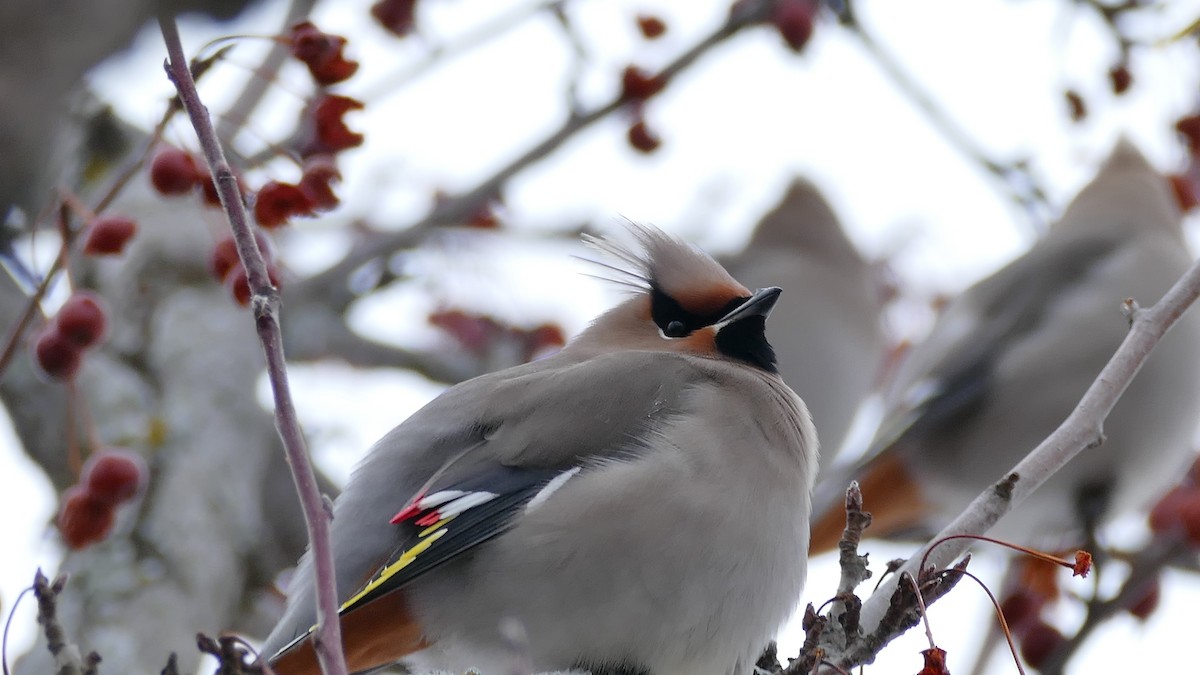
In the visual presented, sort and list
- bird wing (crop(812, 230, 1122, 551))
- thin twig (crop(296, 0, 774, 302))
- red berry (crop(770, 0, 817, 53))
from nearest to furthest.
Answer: thin twig (crop(296, 0, 774, 302))
red berry (crop(770, 0, 817, 53))
bird wing (crop(812, 230, 1122, 551))

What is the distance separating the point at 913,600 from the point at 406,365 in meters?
3.89

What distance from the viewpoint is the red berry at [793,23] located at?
5081 millimetres

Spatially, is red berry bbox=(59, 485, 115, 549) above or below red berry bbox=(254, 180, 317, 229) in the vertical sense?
below

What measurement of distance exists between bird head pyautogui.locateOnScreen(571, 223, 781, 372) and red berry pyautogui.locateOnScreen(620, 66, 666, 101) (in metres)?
1.16

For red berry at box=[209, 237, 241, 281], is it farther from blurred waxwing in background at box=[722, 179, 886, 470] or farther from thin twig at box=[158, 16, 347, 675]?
blurred waxwing in background at box=[722, 179, 886, 470]

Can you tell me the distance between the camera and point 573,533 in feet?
9.18

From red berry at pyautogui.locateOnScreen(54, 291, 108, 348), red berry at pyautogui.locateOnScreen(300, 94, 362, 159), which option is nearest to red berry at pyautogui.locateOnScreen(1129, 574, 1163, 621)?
red berry at pyautogui.locateOnScreen(300, 94, 362, 159)

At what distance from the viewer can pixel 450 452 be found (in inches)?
120

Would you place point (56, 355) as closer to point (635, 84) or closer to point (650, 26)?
point (635, 84)

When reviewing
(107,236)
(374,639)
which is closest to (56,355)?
(107,236)

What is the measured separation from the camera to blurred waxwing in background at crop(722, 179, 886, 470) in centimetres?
632

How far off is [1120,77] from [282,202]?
10.2ft


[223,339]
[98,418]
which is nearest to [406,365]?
[223,339]

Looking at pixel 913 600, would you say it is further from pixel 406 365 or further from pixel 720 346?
pixel 406 365
